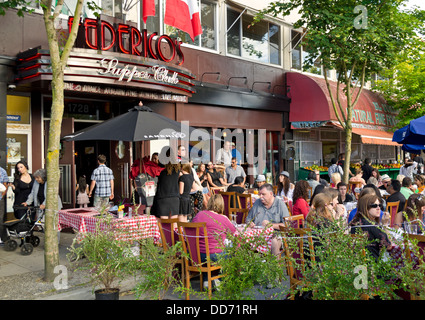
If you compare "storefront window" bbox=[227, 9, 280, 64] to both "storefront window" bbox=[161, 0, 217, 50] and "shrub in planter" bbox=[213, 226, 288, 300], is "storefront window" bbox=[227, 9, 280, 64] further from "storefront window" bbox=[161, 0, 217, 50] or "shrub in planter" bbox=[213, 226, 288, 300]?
"shrub in planter" bbox=[213, 226, 288, 300]

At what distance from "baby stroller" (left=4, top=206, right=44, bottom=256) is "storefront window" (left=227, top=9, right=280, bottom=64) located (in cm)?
997

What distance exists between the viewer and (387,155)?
1056 inches

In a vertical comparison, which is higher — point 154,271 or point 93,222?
point 93,222

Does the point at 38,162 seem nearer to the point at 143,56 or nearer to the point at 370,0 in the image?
the point at 143,56

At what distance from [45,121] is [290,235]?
8.46m

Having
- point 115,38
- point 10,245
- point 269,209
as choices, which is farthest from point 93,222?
point 115,38

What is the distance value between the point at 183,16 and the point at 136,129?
591 centimetres

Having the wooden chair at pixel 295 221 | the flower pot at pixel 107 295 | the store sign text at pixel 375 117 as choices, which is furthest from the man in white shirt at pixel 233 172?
the flower pot at pixel 107 295

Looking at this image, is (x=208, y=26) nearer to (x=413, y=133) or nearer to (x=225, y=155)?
(x=225, y=155)

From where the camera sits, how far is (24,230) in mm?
8453

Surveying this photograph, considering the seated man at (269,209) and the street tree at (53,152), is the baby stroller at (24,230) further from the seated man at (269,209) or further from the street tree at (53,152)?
the seated man at (269,209)

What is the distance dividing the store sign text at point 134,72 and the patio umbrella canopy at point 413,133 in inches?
228

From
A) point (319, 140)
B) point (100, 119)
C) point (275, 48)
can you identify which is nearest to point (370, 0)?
point (275, 48)
